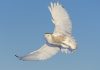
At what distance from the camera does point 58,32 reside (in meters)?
17.3

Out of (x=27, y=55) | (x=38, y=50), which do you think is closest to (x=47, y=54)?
(x=38, y=50)

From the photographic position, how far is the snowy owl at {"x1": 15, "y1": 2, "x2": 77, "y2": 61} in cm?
1617

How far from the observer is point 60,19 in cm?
1702

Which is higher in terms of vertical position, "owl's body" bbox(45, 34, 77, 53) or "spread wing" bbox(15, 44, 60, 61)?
"owl's body" bbox(45, 34, 77, 53)

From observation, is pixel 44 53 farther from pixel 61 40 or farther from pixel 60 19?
pixel 60 19

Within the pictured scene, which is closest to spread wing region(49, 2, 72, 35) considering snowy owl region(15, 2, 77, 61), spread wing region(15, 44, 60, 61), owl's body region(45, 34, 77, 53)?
snowy owl region(15, 2, 77, 61)

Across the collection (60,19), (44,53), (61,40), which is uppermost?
(60,19)

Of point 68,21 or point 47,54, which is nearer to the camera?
point 68,21

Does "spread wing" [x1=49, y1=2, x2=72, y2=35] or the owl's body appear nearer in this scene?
the owl's body

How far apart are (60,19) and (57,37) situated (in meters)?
1.43

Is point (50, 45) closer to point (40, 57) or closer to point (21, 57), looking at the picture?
point (40, 57)

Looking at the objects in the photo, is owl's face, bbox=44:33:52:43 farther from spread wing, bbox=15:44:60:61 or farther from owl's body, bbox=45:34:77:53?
spread wing, bbox=15:44:60:61

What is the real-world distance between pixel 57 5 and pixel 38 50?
390 centimetres

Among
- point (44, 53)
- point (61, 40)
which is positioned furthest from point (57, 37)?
point (44, 53)
